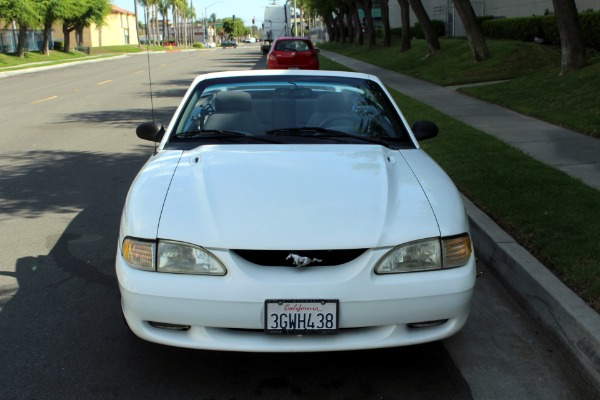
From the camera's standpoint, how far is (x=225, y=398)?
11.1ft

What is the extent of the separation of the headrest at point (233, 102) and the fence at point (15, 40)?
56433 millimetres

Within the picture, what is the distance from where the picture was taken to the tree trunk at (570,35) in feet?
48.8

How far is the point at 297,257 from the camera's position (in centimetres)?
324

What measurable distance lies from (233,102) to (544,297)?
2.44m

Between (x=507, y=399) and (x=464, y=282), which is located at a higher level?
(x=464, y=282)

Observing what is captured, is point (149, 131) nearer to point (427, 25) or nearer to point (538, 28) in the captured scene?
point (427, 25)

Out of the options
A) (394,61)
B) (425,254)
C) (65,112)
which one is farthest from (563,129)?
(394,61)

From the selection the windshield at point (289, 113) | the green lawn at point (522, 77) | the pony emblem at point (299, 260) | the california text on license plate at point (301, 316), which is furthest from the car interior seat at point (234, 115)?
the green lawn at point (522, 77)

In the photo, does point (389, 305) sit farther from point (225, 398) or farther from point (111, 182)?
point (111, 182)

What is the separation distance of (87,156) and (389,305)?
7.83m

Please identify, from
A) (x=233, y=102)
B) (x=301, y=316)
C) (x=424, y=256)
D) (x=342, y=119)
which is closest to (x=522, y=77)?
(x=342, y=119)

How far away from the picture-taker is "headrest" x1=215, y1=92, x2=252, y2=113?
4961 mm

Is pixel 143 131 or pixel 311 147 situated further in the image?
pixel 143 131

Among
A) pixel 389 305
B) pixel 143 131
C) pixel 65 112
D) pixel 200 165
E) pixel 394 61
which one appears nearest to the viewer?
pixel 389 305
